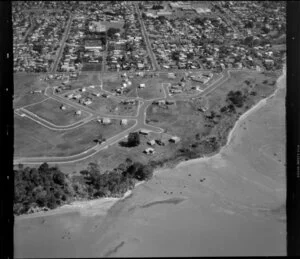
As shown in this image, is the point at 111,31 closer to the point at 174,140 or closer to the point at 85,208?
the point at 174,140

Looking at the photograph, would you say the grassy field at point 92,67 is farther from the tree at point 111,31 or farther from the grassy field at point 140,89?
the tree at point 111,31

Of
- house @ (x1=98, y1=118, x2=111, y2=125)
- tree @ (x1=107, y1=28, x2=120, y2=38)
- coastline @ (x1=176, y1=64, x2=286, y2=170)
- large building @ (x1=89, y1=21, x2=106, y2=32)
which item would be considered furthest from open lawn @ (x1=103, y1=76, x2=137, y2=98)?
coastline @ (x1=176, y1=64, x2=286, y2=170)

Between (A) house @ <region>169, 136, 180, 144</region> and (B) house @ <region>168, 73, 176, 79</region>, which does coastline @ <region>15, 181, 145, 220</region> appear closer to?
(A) house @ <region>169, 136, 180, 144</region>

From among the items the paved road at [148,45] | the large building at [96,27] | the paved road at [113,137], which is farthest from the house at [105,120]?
the large building at [96,27]

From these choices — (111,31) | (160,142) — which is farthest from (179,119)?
(111,31)

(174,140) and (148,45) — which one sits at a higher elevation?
(148,45)

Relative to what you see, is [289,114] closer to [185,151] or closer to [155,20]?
[185,151]

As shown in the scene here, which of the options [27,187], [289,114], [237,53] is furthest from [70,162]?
[237,53]
